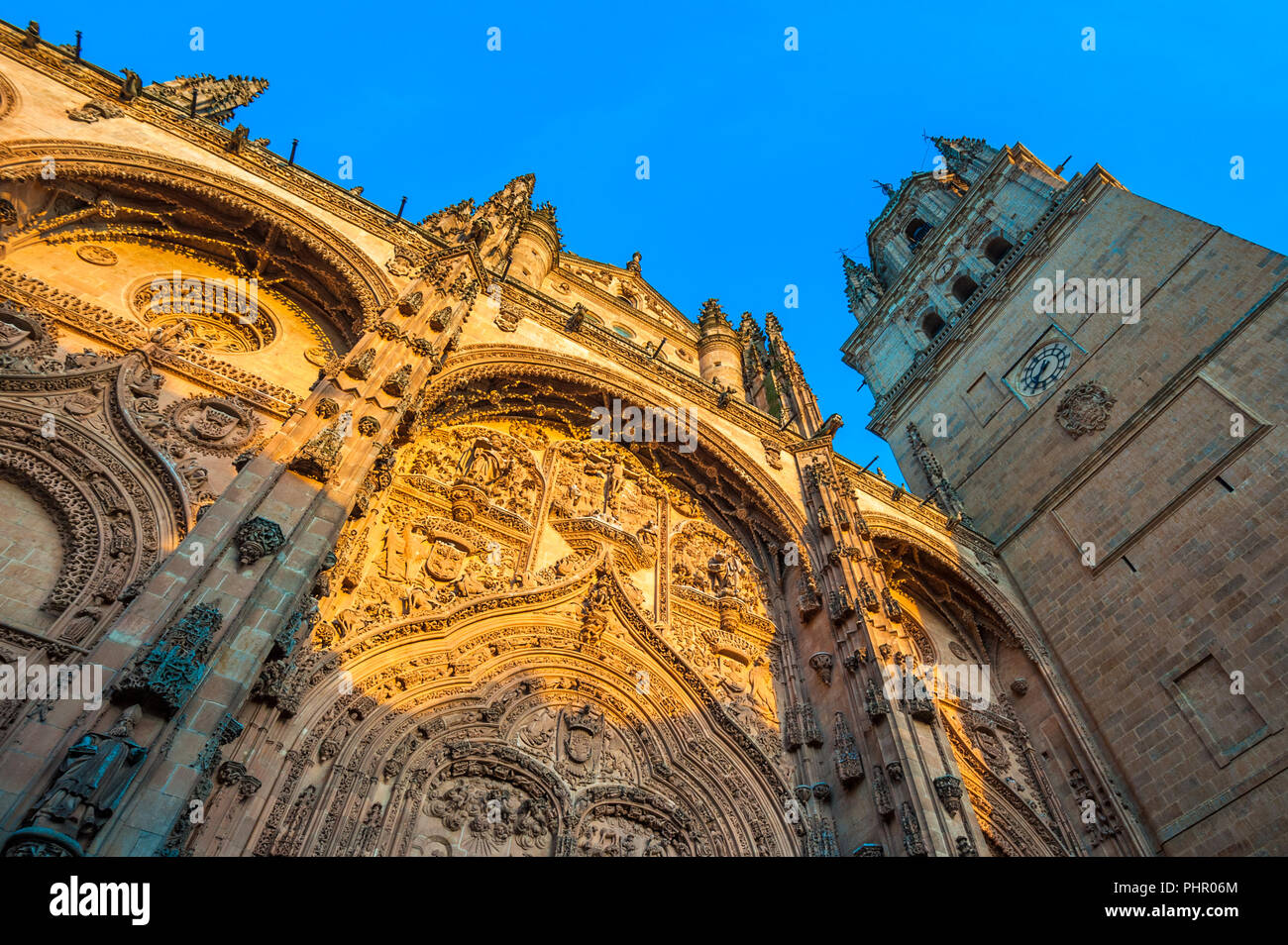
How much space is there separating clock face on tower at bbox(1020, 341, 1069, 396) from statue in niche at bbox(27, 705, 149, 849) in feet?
58.9

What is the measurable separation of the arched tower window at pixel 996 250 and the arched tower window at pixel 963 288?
2.75 ft

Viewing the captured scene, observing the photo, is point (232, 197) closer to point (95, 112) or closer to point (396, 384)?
point (95, 112)

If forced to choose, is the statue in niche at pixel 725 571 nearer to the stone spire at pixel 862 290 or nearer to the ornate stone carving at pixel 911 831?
the ornate stone carving at pixel 911 831

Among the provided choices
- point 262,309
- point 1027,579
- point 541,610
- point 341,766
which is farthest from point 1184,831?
point 262,309

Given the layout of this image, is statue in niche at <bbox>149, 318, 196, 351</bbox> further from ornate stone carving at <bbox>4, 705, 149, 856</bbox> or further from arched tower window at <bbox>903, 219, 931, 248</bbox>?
arched tower window at <bbox>903, 219, 931, 248</bbox>

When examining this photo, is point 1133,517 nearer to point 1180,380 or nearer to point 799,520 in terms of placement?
point 1180,380

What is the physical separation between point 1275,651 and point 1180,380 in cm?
551

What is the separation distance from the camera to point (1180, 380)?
1386 cm

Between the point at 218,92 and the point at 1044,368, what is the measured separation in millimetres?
19770

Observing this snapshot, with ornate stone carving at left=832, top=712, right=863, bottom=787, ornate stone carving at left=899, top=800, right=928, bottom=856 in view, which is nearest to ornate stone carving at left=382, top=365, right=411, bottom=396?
ornate stone carving at left=832, top=712, right=863, bottom=787

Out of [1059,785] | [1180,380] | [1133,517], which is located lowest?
[1059,785]

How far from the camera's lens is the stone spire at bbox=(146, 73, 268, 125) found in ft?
49.5

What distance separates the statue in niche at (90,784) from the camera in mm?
4016

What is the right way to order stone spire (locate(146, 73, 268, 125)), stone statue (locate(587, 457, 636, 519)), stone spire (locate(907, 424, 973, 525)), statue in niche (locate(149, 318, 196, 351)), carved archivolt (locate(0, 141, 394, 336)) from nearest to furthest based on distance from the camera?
statue in niche (locate(149, 318, 196, 351))
carved archivolt (locate(0, 141, 394, 336))
stone statue (locate(587, 457, 636, 519))
stone spire (locate(146, 73, 268, 125))
stone spire (locate(907, 424, 973, 525))
